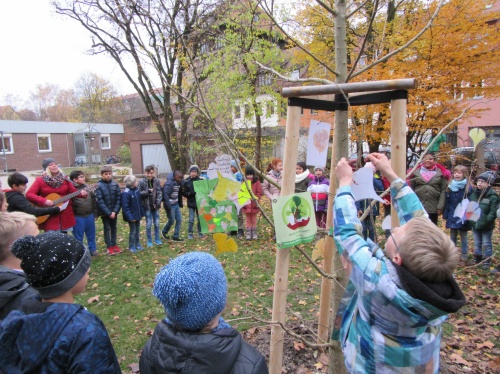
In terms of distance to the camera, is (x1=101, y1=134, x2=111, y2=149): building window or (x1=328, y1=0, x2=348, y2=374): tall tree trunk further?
(x1=101, y1=134, x2=111, y2=149): building window

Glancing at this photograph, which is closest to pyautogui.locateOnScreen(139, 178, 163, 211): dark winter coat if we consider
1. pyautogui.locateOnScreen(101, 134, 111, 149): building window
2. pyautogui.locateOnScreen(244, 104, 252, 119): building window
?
pyautogui.locateOnScreen(244, 104, 252, 119): building window

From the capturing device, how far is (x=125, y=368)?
3.16 m

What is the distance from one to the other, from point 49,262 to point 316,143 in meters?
1.54

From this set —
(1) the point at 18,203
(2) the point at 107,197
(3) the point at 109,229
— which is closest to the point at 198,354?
(1) the point at 18,203

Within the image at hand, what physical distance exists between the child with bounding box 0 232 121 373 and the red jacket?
15.6 ft

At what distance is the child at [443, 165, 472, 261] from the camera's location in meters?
5.59

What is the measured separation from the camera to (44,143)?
31.8 metres

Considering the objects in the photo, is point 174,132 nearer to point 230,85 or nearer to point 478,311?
point 230,85

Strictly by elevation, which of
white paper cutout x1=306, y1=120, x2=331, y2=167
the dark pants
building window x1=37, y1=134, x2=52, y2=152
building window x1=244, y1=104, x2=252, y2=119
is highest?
building window x1=244, y1=104, x2=252, y2=119

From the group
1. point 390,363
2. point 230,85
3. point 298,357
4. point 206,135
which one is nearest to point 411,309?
point 390,363

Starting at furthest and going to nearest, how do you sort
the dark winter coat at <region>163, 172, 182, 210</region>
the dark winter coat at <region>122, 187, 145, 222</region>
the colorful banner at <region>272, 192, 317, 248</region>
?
the dark winter coat at <region>163, 172, 182, 210</region>, the dark winter coat at <region>122, 187, 145, 222</region>, the colorful banner at <region>272, 192, 317, 248</region>

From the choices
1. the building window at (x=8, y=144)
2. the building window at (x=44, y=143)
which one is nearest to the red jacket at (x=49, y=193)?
the building window at (x=8, y=144)

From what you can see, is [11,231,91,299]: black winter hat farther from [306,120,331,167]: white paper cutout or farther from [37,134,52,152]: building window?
[37,134,52,152]: building window

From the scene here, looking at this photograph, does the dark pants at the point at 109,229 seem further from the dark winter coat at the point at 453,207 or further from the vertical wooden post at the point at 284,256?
the dark winter coat at the point at 453,207
